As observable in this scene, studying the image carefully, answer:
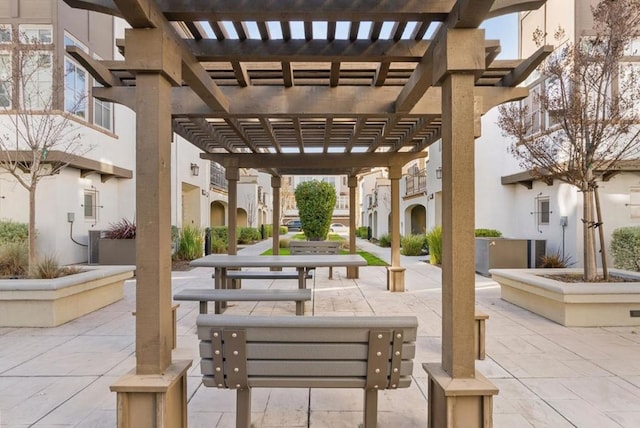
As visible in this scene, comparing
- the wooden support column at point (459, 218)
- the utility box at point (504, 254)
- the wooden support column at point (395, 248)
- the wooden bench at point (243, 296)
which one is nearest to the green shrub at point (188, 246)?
the wooden support column at point (395, 248)

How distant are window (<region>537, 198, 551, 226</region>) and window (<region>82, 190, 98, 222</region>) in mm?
13127

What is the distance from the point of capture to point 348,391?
3.53 m

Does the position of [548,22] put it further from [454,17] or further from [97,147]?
[97,147]

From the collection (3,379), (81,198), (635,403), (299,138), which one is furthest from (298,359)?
(81,198)

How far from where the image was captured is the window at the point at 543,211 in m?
10.5

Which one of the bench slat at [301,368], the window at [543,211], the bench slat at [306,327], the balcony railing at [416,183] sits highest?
the balcony railing at [416,183]

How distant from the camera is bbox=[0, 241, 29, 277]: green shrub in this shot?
653 cm

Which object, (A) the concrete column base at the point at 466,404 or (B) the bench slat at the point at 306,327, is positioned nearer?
(B) the bench slat at the point at 306,327

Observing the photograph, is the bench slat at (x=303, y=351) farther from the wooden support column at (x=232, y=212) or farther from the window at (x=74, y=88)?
the window at (x=74, y=88)

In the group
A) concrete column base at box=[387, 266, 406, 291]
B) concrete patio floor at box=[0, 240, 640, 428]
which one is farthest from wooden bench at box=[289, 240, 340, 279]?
concrete patio floor at box=[0, 240, 640, 428]

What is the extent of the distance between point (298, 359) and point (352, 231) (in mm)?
8237

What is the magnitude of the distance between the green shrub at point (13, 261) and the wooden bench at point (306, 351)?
5870 millimetres

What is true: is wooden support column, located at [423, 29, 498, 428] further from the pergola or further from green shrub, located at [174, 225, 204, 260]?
green shrub, located at [174, 225, 204, 260]

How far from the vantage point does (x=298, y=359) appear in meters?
2.42
